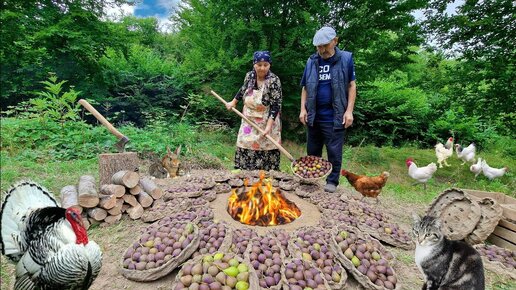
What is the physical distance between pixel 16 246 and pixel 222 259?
1530mm

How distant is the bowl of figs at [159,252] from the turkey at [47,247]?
0.47m

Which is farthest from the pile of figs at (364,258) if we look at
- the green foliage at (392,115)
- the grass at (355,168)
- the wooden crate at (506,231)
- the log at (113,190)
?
the green foliage at (392,115)

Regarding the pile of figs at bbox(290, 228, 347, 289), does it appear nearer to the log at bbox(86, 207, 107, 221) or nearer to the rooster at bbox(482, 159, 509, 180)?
the log at bbox(86, 207, 107, 221)

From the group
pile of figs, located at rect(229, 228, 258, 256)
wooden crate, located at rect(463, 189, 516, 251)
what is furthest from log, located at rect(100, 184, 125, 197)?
wooden crate, located at rect(463, 189, 516, 251)

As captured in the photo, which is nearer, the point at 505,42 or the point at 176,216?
the point at 176,216

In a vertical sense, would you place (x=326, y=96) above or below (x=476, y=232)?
above

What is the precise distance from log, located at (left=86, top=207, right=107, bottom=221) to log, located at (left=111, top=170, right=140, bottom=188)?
1.22 feet

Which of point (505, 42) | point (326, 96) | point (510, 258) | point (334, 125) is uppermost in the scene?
point (505, 42)

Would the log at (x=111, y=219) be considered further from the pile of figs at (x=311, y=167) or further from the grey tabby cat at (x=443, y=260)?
the grey tabby cat at (x=443, y=260)

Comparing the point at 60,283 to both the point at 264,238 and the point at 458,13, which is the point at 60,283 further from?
the point at 458,13

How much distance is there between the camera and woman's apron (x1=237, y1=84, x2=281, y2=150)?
15.2 feet

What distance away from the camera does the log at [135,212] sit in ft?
12.3

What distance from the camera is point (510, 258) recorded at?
3.24 metres

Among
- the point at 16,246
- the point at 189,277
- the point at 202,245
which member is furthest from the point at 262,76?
the point at 16,246
